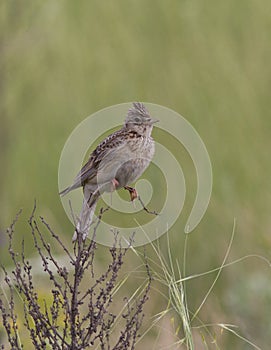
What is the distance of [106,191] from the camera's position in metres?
3.52

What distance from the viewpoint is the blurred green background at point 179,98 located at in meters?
6.23

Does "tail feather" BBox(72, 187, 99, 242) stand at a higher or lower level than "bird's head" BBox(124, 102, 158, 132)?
lower

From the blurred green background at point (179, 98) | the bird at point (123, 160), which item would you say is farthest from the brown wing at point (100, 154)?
the blurred green background at point (179, 98)

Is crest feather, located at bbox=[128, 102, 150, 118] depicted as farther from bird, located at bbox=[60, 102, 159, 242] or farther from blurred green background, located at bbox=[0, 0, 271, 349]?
blurred green background, located at bbox=[0, 0, 271, 349]

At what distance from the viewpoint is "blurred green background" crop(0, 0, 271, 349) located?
245 inches

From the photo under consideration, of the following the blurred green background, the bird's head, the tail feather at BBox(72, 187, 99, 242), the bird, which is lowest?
the tail feather at BBox(72, 187, 99, 242)

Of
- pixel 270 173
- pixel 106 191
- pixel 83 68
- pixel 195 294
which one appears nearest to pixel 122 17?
pixel 83 68

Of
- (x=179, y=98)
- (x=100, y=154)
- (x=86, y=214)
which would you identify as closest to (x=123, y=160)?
(x=100, y=154)

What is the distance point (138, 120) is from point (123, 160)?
0.14 metres

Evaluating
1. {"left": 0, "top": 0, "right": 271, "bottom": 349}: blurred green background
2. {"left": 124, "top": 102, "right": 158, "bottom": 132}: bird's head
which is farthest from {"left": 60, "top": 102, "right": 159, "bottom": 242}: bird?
{"left": 0, "top": 0, "right": 271, "bottom": 349}: blurred green background

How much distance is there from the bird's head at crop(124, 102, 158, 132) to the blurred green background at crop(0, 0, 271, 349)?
2.40 meters

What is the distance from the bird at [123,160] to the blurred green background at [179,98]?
7.78 feet

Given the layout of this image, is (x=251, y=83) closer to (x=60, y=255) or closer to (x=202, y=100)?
(x=202, y=100)

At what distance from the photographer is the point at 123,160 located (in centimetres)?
348
